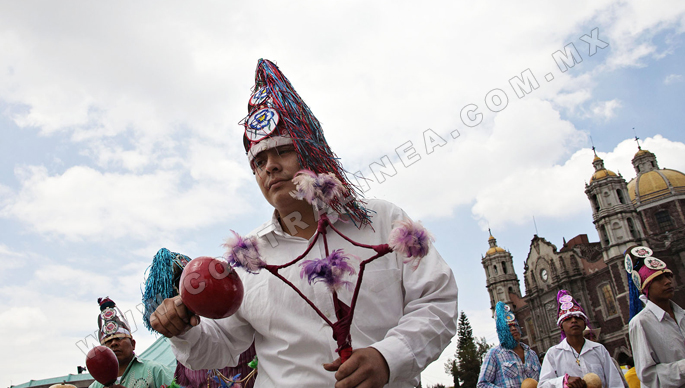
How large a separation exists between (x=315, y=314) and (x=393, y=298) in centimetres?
32

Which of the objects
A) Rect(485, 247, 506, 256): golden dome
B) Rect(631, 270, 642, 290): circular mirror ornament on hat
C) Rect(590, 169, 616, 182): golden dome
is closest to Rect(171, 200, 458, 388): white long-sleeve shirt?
Rect(631, 270, 642, 290): circular mirror ornament on hat

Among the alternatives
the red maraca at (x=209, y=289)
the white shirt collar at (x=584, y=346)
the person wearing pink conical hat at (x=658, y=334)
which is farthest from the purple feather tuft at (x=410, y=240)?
the white shirt collar at (x=584, y=346)

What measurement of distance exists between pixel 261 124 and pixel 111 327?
134 inches

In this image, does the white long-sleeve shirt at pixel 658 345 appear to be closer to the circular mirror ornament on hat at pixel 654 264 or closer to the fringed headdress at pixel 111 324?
the circular mirror ornament on hat at pixel 654 264

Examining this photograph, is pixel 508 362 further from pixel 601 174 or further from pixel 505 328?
pixel 601 174

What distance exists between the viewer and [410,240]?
1570 mm

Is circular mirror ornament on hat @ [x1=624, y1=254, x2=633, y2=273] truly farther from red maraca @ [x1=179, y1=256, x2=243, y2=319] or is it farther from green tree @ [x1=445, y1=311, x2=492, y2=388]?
green tree @ [x1=445, y1=311, x2=492, y2=388]

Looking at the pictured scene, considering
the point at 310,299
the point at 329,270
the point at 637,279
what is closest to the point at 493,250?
the point at 637,279

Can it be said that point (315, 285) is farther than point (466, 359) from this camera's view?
No

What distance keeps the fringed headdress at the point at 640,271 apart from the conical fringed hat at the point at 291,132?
11.8 feet

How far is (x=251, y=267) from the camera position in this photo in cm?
172

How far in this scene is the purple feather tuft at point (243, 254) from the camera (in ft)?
5.62

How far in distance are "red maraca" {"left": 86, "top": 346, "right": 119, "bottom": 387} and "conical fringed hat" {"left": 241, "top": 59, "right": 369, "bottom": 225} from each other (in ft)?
3.83

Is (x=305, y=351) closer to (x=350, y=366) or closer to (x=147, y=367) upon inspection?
(x=350, y=366)
